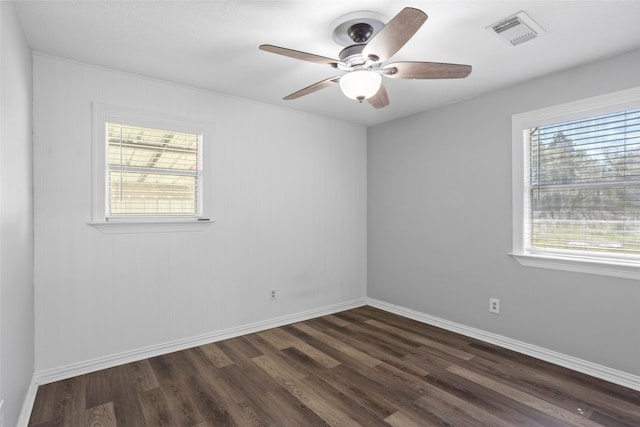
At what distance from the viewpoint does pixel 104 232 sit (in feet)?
9.11

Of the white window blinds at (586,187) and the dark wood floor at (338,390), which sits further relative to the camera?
the white window blinds at (586,187)

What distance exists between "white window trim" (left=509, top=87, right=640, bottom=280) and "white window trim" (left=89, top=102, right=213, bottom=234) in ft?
9.52

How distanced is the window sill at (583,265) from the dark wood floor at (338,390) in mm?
794

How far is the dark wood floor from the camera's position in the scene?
2.10 meters

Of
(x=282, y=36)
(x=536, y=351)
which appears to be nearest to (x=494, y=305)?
(x=536, y=351)

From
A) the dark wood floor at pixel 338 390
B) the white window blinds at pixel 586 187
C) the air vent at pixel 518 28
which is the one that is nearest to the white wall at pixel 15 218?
the dark wood floor at pixel 338 390

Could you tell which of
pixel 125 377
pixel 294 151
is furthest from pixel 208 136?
pixel 125 377

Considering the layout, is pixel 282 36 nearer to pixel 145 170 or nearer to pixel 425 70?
pixel 425 70

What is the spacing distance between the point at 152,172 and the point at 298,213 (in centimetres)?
161

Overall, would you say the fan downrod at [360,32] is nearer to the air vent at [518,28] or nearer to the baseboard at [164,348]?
the air vent at [518,28]

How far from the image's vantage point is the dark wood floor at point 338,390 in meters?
2.10

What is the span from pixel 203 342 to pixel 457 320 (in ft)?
8.39

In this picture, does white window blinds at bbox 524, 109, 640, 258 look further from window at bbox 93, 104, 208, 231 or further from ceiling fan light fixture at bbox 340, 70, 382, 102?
window at bbox 93, 104, 208, 231

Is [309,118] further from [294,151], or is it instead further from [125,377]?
[125,377]
